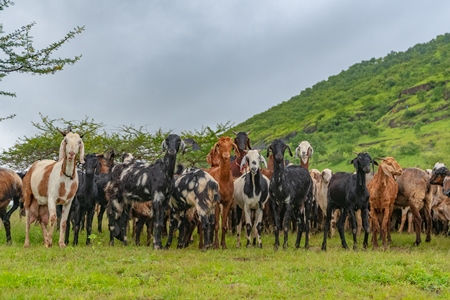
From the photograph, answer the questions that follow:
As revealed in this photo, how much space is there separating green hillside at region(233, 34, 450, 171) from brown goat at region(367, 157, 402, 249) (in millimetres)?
20424

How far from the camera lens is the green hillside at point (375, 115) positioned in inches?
1652

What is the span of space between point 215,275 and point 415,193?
317 inches

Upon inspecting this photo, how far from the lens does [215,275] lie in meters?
8.50

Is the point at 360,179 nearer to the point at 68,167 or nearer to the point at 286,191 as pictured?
the point at 286,191

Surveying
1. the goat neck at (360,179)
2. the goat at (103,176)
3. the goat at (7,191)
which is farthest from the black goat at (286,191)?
the goat at (7,191)

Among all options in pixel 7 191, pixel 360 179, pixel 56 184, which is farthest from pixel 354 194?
pixel 7 191

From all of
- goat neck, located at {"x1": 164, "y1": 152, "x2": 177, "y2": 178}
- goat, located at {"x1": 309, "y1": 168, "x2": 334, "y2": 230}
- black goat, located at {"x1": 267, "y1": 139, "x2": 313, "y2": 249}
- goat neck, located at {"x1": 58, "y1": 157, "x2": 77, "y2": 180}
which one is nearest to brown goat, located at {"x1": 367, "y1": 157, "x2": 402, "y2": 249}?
black goat, located at {"x1": 267, "y1": 139, "x2": 313, "y2": 249}

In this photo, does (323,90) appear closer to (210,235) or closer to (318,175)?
(318,175)

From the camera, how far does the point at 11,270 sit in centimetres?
845

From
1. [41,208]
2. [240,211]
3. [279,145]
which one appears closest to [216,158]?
[240,211]

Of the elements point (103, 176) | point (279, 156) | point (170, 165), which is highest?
point (279, 156)

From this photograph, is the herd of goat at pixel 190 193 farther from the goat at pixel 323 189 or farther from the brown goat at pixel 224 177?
the goat at pixel 323 189

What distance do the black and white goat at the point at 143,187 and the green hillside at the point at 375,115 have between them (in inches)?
819

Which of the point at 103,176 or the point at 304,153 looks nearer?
the point at 304,153
